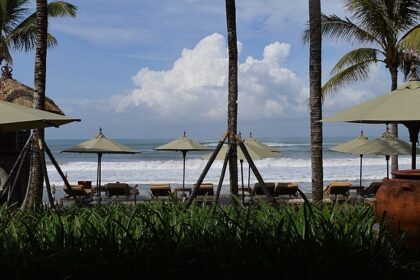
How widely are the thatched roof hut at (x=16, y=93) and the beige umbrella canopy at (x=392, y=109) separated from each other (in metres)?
10.5

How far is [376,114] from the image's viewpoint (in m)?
6.68

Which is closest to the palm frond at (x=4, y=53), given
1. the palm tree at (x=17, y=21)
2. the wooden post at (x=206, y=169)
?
the palm tree at (x=17, y=21)

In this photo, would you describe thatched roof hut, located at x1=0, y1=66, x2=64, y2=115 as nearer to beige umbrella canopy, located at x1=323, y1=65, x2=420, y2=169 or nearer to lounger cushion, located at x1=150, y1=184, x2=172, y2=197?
lounger cushion, located at x1=150, y1=184, x2=172, y2=197

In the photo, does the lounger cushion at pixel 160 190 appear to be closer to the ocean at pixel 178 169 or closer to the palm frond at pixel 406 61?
the palm frond at pixel 406 61

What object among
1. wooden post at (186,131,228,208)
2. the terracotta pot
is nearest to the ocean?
wooden post at (186,131,228,208)

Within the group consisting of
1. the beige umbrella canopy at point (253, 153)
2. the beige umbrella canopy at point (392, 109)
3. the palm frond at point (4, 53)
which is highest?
the palm frond at point (4, 53)

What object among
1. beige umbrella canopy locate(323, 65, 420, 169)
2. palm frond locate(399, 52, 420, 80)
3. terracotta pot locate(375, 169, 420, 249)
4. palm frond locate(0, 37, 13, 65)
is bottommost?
terracotta pot locate(375, 169, 420, 249)

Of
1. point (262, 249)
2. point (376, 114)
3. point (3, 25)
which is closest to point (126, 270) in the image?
point (262, 249)

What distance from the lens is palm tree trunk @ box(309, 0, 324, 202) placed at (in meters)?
9.70

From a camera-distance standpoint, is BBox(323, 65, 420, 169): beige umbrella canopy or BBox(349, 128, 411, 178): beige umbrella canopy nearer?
BBox(323, 65, 420, 169): beige umbrella canopy

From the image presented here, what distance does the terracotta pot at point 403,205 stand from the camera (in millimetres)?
5609

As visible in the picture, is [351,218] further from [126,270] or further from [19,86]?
[19,86]

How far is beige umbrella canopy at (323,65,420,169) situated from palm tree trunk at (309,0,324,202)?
7.44 ft

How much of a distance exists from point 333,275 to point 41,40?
6940mm
